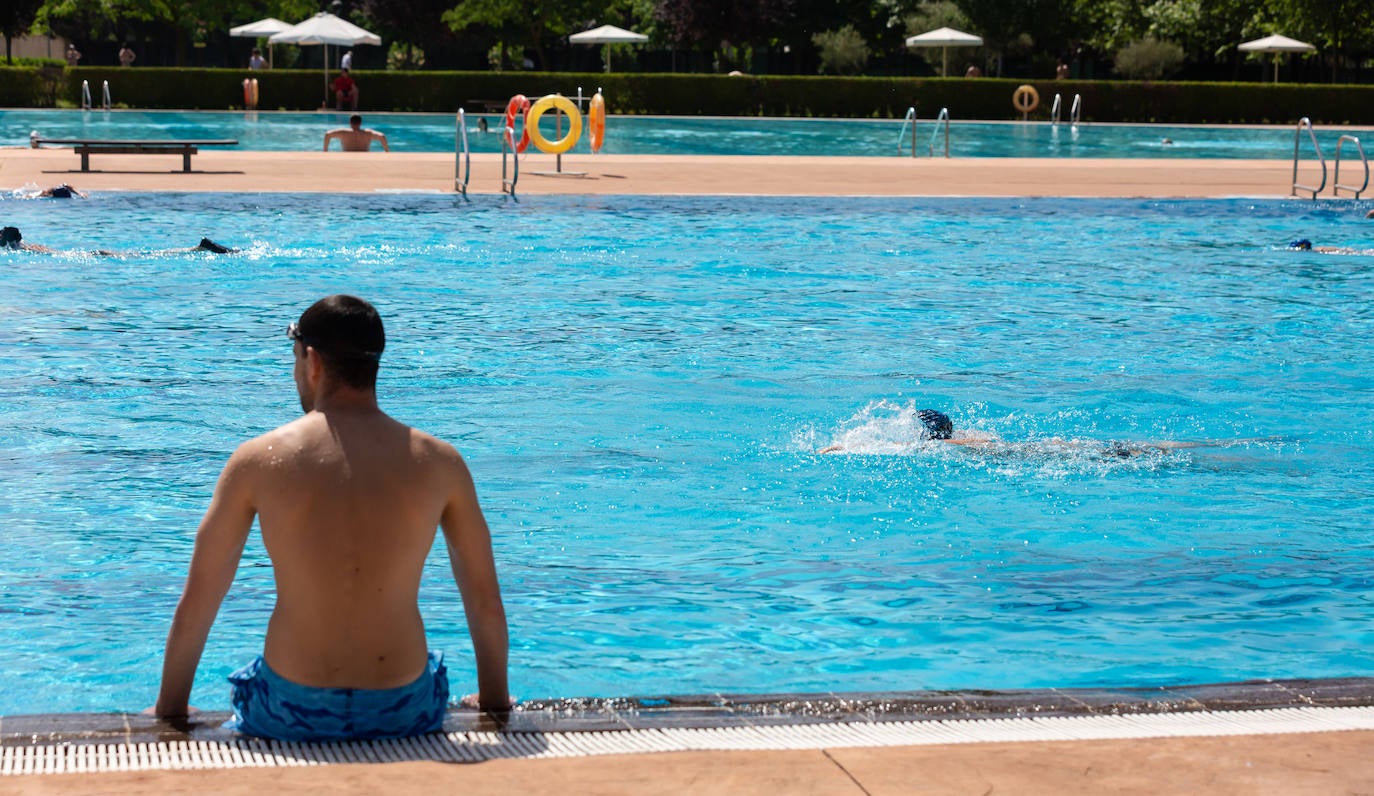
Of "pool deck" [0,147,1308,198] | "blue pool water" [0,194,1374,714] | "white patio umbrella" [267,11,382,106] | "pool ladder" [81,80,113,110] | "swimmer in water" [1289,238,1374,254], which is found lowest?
"blue pool water" [0,194,1374,714]

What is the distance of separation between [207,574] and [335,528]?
1.11 ft

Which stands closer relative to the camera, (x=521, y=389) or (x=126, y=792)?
(x=126, y=792)

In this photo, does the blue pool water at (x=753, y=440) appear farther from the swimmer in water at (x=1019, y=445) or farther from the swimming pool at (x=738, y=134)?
the swimming pool at (x=738, y=134)

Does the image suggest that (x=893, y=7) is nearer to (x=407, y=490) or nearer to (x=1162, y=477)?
(x=1162, y=477)

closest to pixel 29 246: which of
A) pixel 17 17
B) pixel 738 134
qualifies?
pixel 738 134

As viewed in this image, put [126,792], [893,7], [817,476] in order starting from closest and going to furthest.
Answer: [126,792]
[817,476]
[893,7]

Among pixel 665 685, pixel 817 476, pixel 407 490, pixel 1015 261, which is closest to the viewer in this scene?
pixel 407 490

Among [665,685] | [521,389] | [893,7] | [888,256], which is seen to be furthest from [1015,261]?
[893,7]

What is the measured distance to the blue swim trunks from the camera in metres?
3.74

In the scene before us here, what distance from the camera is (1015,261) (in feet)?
55.6

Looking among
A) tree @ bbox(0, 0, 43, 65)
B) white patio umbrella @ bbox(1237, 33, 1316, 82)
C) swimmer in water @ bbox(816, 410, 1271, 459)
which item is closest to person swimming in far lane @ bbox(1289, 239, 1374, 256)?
swimmer in water @ bbox(816, 410, 1271, 459)

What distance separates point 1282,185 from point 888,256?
9.67m

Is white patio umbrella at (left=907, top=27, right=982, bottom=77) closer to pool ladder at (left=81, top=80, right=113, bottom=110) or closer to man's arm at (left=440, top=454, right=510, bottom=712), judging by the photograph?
pool ladder at (left=81, top=80, right=113, bottom=110)

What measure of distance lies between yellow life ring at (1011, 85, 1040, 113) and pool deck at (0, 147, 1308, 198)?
594 inches
